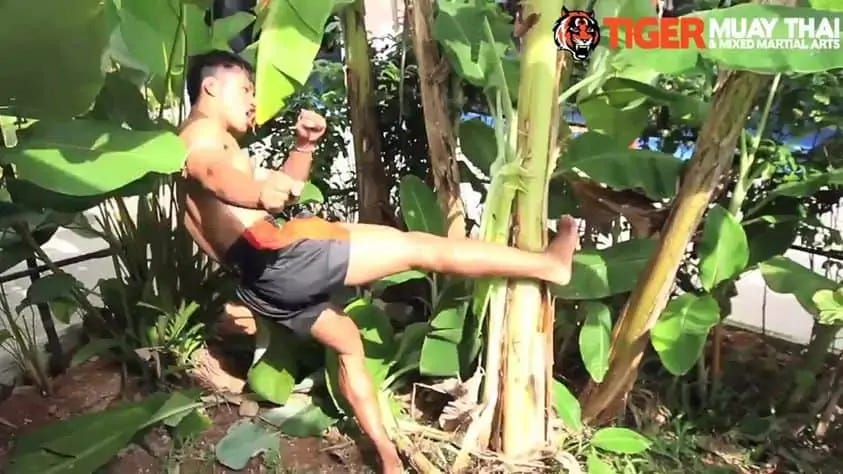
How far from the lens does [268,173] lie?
4.23 feet

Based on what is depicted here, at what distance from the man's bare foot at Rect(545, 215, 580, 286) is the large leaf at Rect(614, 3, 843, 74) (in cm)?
28

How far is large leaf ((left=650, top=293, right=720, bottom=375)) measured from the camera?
1240 mm

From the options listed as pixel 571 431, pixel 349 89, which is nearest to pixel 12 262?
pixel 349 89

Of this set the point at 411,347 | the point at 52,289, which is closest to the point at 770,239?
the point at 411,347

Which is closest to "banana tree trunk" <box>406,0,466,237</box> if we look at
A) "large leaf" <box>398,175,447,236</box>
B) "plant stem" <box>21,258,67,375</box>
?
"large leaf" <box>398,175,447,236</box>

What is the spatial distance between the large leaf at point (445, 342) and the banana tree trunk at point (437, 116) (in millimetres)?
176

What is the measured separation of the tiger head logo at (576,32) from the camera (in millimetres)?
1220

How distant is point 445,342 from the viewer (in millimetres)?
1458

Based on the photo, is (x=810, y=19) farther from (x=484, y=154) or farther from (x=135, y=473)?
(x=135, y=473)

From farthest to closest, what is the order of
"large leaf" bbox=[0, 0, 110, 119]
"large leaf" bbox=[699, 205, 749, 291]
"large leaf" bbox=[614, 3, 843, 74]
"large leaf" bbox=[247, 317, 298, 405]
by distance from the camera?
"large leaf" bbox=[247, 317, 298, 405] → "large leaf" bbox=[699, 205, 749, 291] → "large leaf" bbox=[0, 0, 110, 119] → "large leaf" bbox=[614, 3, 843, 74]

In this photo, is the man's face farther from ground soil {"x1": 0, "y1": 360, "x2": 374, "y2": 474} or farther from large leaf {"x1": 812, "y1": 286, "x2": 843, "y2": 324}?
large leaf {"x1": 812, "y1": 286, "x2": 843, "y2": 324}

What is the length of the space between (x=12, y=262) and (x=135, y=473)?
0.48m

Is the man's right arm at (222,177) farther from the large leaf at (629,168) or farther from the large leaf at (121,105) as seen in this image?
the large leaf at (629,168)

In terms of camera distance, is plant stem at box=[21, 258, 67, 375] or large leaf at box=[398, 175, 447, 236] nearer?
large leaf at box=[398, 175, 447, 236]
